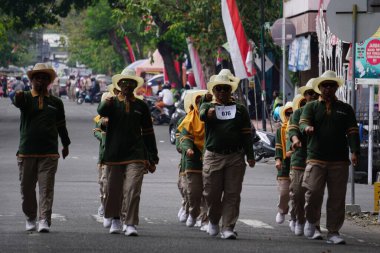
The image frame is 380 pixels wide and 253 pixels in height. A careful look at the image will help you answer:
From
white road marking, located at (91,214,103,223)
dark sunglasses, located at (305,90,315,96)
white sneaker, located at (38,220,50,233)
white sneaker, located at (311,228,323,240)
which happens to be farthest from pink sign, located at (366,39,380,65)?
white sneaker, located at (38,220,50,233)

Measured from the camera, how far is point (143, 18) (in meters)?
48.7

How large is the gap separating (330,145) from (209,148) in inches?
50.7

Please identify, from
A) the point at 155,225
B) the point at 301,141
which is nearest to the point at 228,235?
the point at 301,141

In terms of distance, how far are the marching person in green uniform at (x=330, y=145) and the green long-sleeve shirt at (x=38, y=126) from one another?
2.68 meters

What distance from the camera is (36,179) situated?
1407 centimetres

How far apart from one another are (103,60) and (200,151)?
87141mm

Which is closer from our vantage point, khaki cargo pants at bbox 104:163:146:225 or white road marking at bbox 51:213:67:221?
khaki cargo pants at bbox 104:163:146:225

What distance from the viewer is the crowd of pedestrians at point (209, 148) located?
13641 mm

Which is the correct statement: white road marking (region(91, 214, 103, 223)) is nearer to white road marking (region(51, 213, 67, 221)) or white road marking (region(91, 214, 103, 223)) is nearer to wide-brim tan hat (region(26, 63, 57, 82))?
white road marking (region(51, 213, 67, 221))

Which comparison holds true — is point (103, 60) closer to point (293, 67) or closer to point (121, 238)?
point (293, 67)

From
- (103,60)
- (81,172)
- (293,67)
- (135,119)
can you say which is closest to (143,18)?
(293,67)

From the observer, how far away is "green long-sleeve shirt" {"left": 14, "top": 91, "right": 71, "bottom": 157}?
1394 centimetres

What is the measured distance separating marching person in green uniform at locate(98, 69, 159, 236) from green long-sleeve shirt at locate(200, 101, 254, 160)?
0.73 meters

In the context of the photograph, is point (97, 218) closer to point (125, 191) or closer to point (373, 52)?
point (125, 191)
